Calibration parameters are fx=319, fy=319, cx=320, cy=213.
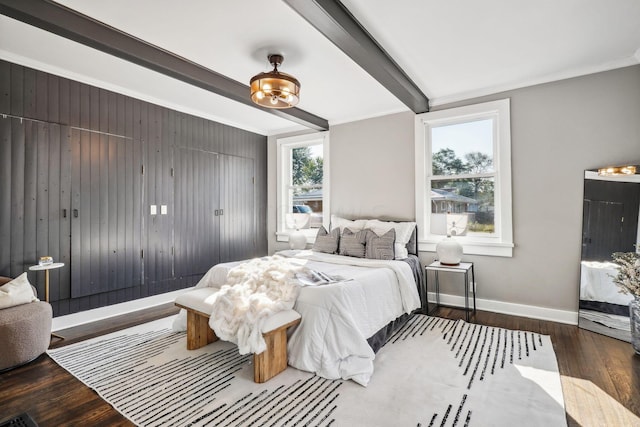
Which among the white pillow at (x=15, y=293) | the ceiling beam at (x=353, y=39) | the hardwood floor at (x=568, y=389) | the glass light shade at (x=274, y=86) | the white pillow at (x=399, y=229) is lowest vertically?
the hardwood floor at (x=568, y=389)

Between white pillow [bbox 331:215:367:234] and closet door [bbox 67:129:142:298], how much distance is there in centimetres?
253

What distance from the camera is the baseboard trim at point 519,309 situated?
3.34 meters

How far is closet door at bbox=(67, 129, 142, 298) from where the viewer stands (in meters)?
3.42

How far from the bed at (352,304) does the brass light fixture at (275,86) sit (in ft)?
5.15

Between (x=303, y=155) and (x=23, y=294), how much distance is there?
3.94 meters

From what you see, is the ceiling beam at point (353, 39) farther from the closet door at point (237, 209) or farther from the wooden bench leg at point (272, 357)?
the closet door at point (237, 209)

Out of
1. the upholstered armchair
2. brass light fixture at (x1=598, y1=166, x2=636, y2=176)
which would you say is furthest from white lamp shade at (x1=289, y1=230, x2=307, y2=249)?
brass light fixture at (x1=598, y1=166, x2=636, y2=176)

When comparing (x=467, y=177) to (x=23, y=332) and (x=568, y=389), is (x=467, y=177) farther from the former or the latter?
(x=23, y=332)

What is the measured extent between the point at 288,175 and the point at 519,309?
12.8 feet

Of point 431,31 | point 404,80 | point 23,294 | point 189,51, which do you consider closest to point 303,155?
point 404,80

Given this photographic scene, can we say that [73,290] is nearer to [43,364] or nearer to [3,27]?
[43,364]

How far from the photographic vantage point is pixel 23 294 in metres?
2.64

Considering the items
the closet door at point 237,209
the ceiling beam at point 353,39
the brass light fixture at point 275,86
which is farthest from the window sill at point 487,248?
the closet door at point 237,209

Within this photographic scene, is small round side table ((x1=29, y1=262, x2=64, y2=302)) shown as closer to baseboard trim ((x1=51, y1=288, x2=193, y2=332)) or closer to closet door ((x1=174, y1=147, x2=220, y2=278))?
baseboard trim ((x1=51, y1=288, x2=193, y2=332))
